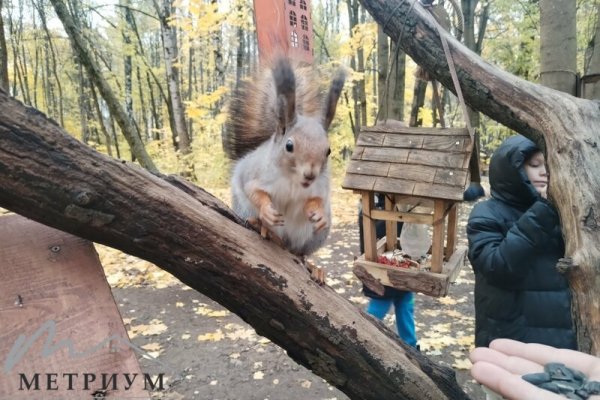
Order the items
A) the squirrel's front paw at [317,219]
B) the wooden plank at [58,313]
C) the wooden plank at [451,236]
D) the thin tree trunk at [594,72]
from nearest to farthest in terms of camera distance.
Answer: the wooden plank at [58,313], the squirrel's front paw at [317,219], the wooden plank at [451,236], the thin tree trunk at [594,72]

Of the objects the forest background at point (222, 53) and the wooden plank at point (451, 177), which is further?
the forest background at point (222, 53)

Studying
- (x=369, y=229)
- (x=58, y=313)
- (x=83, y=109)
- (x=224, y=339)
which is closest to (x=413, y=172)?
(x=369, y=229)

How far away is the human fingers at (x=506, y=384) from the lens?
904 millimetres

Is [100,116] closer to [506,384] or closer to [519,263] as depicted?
[519,263]

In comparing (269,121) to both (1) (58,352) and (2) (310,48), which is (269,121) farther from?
(1) (58,352)

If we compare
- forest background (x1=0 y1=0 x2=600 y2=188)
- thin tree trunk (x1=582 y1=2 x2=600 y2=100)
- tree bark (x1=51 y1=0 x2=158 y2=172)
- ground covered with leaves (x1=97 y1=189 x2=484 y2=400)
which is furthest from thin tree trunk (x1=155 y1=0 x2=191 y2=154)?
thin tree trunk (x1=582 y1=2 x2=600 y2=100)

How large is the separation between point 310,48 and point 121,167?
1543 mm

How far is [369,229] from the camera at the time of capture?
1919 mm

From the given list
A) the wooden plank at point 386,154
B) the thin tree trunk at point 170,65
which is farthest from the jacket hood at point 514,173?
the thin tree trunk at point 170,65

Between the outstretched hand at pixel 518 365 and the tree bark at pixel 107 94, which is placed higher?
the tree bark at pixel 107 94

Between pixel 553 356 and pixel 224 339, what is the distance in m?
2.25

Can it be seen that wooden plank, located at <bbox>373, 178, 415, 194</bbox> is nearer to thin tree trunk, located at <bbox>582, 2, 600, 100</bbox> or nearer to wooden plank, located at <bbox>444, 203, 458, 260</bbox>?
wooden plank, located at <bbox>444, 203, 458, 260</bbox>

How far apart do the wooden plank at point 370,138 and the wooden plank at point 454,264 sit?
0.63m

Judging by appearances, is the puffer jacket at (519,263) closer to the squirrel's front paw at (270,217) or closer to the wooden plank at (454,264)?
the wooden plank at (454,264)
